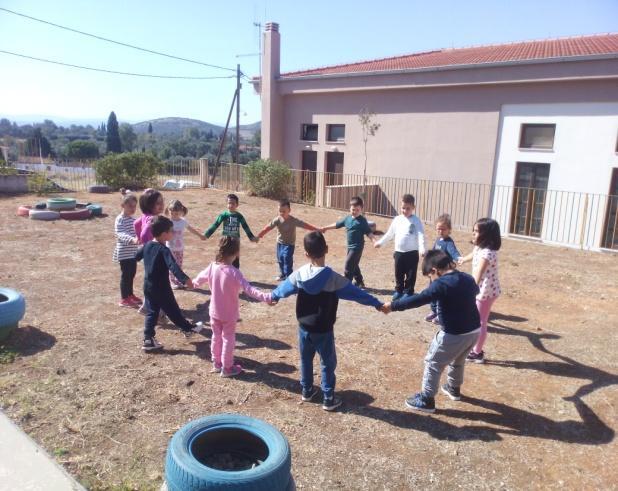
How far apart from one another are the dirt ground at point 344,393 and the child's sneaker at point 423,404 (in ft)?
0.28

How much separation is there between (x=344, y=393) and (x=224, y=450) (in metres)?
1.65

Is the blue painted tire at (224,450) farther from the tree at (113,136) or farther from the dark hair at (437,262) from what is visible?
the tree at (113,136)

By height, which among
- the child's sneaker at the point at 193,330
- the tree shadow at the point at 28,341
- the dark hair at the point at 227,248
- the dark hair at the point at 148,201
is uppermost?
the dark hair at the point at 148,201

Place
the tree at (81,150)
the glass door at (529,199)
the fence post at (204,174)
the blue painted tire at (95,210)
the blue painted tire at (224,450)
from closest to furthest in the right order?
the blue painted tire at (224,450) → the blue painted tire at (95,210) → the glass door at (529,199) → the fence post at (204,174) → the tree at (81,150)

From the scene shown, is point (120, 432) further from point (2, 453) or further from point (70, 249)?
point (70, 249)

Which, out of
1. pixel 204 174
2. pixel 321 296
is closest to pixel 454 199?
pixel 204 174

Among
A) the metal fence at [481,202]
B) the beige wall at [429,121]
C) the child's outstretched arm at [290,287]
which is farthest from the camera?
the beige wall at [429,121]

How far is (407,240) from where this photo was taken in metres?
6.83

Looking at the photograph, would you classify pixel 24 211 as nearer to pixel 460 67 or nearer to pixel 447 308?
pixel 447 308

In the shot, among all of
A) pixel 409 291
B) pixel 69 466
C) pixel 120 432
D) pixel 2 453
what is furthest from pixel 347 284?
pixel 409 291


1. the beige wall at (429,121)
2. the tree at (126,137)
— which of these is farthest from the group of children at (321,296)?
the tree at (126,137)

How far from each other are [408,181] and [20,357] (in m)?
16.3

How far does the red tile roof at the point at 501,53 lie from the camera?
16359 mm

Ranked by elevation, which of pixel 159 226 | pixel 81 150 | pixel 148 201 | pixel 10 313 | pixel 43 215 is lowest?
pixel 10 313
